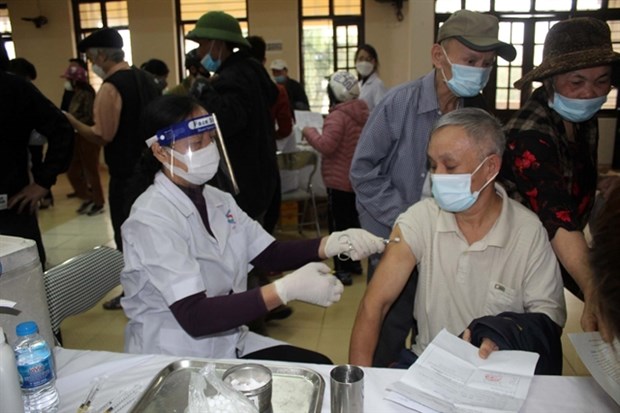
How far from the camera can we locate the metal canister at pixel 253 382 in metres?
0.89

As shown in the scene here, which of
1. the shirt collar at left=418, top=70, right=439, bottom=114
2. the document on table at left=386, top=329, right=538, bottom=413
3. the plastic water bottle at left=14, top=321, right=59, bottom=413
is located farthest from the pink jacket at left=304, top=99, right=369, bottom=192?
the plastic water bottle at left=14, top=321, right=59, bottom=413

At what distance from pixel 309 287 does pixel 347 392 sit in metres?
0.47

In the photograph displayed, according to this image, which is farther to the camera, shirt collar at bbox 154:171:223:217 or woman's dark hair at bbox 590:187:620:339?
shirt collar at bbox 154:171:223:217

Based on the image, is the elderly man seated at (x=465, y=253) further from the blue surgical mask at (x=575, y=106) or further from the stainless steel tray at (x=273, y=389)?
the stainless steel tray at (x=273, y=389)

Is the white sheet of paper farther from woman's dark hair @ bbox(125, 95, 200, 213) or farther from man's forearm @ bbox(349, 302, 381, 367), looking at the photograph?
man's forearm @ bbox(349, 302, 381, 367)

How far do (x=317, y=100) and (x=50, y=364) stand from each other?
748cm

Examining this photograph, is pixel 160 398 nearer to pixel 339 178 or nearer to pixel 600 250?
pixel 600 250

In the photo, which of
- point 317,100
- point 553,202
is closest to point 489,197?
point 553,202

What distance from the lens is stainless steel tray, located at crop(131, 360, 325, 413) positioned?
103 centimetres

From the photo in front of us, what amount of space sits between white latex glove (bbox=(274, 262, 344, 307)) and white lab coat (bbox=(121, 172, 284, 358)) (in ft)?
0.67

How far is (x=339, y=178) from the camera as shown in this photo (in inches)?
141

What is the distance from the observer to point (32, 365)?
0.94 metres

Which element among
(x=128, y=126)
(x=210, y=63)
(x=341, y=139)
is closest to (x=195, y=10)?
(x=341, y=139)

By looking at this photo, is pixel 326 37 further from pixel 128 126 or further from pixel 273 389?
pixel 273 389
